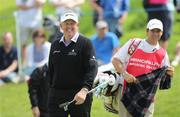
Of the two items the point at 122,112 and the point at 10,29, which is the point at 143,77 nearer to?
the point at 122,112

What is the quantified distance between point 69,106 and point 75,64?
538mm

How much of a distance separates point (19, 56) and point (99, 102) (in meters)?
4.10

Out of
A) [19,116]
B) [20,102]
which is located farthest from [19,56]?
[19,116]

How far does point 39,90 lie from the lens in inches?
426

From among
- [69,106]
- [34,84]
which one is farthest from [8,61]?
[69,106]

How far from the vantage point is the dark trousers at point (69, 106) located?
881 cm

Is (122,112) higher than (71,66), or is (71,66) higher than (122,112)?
(71,66)

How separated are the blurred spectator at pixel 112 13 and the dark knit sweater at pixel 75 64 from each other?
7.00 metres

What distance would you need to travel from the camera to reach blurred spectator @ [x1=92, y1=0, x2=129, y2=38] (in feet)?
51.8

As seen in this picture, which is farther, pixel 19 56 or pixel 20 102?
pixel 19 56

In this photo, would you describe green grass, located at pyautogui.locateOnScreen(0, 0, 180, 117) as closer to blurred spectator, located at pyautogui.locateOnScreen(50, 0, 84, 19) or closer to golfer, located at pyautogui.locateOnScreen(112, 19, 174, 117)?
blurred spectator, located at pyautogui.locateOnScreen(50, 0, 84, 19)

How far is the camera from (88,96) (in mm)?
8875

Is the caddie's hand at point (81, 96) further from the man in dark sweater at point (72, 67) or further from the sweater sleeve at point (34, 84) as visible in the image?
the sweater sleeve at point (34, 84)

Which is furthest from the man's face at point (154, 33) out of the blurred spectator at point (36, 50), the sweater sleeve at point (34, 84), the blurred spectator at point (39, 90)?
the blurred spectator at point (36, 50)
